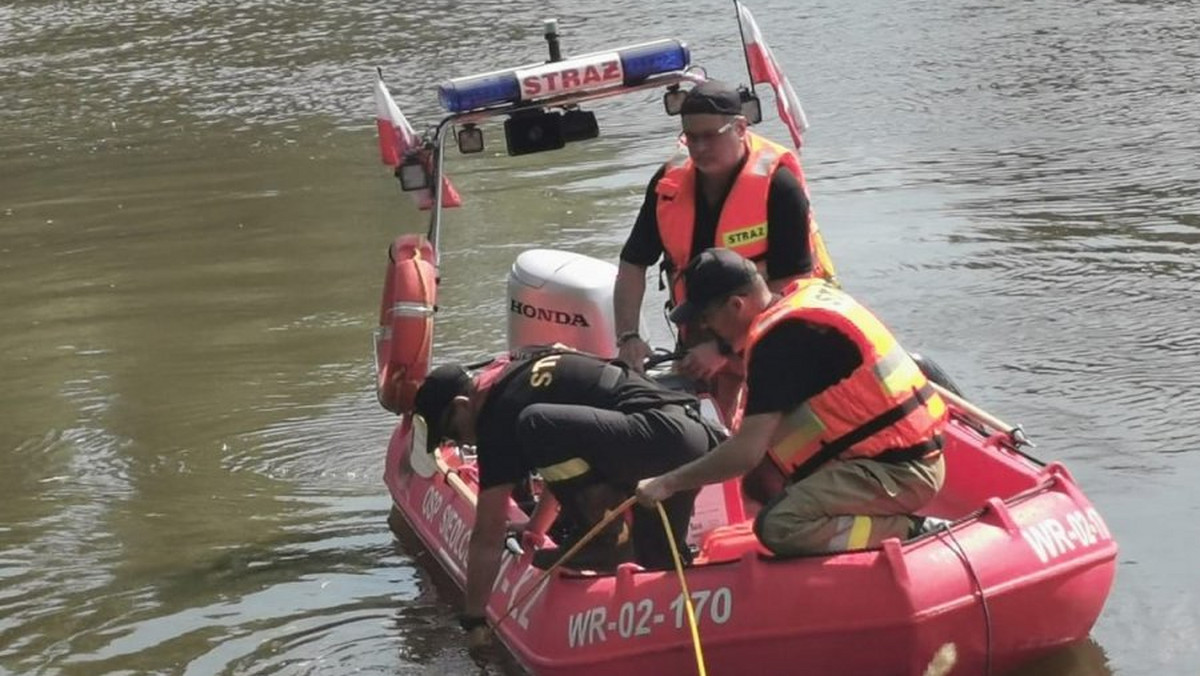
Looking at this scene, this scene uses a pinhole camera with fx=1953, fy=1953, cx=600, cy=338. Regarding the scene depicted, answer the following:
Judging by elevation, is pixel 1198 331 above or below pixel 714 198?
below

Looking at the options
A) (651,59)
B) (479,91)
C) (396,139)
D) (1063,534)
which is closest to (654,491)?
(1063,534)

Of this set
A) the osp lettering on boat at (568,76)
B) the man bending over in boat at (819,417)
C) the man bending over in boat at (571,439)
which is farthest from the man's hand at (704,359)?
the osp lettering on boat at (568,76)

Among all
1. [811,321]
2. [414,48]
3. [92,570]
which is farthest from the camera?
[414,48]

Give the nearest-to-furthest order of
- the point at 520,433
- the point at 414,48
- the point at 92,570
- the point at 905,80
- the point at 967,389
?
the point at 520,433, the point at 92,570, the point at 967,389, the point at 905,80, the point at 414,48

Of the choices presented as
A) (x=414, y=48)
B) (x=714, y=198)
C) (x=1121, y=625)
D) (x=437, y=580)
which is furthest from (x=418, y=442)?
(x=414, y=48)

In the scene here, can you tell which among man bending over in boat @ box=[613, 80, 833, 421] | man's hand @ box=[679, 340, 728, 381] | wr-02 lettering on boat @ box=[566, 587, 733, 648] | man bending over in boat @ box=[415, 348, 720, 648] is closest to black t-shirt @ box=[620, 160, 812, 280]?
man bending over in boat @ box=[613, 80, 833, 421]

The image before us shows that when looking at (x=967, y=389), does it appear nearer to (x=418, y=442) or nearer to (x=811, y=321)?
(x=418, y=442)

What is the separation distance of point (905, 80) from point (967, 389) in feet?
26.8

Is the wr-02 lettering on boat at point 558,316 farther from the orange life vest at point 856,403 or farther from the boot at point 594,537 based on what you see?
the orange life vest at point 856,403

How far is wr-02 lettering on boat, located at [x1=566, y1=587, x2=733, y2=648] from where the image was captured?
5.43 m

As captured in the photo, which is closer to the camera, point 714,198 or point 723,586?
point 723,586

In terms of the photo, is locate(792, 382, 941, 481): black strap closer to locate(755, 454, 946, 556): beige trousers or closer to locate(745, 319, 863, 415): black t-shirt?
locate(755, 454, 946, 556): beige trousers

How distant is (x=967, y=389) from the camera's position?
892 centimetres

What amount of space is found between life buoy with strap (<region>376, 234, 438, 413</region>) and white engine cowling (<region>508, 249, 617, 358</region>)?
0.38 metres
